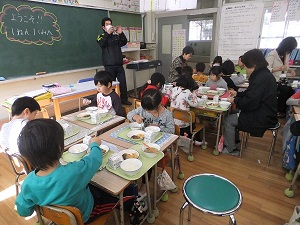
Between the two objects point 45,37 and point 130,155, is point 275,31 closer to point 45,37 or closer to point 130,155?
point 130,155

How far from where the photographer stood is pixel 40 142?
915 mm

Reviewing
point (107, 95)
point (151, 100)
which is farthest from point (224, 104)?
point (107, 95)

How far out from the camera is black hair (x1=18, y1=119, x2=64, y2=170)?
91cm

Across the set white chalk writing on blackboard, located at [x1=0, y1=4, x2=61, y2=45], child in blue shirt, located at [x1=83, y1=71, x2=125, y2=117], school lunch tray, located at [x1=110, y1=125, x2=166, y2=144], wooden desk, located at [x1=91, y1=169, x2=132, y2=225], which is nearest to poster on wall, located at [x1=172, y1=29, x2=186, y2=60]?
white chalk writing on blackboard, located at [x1=0, y1=4, x2=61, y2=45]

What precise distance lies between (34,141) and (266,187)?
2289 millimetres

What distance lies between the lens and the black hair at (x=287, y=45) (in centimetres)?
337

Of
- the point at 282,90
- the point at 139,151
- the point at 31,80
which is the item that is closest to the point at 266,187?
the point at 139,151

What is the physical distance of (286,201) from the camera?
6.45 feet

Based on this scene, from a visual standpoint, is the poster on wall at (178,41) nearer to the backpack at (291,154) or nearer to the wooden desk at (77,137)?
the backpack at (291,154)

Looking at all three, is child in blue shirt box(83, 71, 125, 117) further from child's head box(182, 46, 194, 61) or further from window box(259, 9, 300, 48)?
→ window box(259, 9, 300, 48)

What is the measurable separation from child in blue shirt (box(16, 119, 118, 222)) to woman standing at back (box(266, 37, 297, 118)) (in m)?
3.89

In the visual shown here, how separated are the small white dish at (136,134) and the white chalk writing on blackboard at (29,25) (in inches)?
112

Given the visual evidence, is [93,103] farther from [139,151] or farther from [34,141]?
[34,141]

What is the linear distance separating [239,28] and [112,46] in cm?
293
